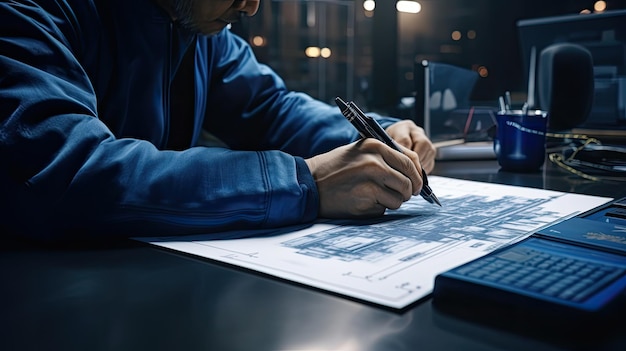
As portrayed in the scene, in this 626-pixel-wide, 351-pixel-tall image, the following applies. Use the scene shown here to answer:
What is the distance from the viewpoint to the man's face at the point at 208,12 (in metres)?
0.91

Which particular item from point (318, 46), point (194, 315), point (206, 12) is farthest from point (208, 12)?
point (318, 46)

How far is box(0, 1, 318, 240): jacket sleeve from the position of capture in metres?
0.61

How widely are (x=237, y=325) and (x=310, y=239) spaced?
23cm

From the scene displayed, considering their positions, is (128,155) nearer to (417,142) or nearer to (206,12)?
(206,12)

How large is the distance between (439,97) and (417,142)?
1.25 feet

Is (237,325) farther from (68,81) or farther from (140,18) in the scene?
(140,18)

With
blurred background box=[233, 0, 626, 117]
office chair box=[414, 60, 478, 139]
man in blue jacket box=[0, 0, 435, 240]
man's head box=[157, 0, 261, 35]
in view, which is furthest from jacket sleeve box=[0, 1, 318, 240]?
blurred background box=[233, 0, 626, 117]

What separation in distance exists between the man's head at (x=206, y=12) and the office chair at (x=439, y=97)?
53 cm

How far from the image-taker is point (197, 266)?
1.82 ft

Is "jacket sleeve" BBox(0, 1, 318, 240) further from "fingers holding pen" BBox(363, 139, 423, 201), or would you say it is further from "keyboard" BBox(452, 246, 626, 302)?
"keyboard" BBox(452, 246, 626, 302)

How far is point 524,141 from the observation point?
47.1 inches

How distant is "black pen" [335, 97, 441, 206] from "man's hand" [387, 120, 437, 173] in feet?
0.82

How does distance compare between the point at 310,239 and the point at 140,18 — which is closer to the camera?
the point at 310,239

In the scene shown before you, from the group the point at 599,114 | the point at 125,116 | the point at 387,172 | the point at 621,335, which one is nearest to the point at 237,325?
the point at 621,335
